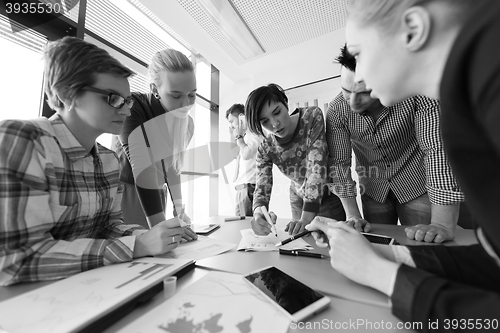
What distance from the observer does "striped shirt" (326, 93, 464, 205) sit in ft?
3.01

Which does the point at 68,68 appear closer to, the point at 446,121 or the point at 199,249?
the point at 199,249

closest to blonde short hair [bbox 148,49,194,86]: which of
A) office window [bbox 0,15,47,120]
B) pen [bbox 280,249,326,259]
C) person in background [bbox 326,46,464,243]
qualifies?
office window [bbox 0,15,47,120]

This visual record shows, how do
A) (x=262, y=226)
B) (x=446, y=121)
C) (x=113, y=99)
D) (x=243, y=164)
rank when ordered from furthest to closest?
(x=243, y=164), (x=262, y=226), (x=113, y=99), (x=446, y=121)

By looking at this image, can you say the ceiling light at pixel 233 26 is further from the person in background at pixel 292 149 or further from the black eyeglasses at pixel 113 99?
the black eyeglasses at pixel 113 99

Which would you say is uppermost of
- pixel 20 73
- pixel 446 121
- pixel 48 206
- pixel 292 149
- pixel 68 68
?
pixel 20 73

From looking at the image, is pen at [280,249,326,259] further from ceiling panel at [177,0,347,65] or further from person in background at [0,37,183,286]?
ceiling panel at [177,0,347,65]

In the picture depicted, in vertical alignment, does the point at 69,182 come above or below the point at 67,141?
below

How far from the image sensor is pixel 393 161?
119 cm

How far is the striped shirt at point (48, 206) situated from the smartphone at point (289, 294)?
41cm

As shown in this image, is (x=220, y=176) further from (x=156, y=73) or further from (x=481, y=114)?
(x=481, y=114)

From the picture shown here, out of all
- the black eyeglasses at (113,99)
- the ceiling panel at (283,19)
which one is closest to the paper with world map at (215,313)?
the black eyeglasses at (113,99)

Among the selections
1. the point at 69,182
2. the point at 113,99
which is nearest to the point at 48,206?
the point at 69,182

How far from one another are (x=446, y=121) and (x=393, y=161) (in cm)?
104

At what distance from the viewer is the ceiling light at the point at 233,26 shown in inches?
73.9
